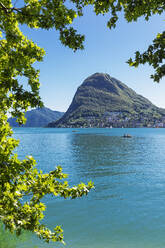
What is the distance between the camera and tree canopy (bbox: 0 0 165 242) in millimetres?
5051

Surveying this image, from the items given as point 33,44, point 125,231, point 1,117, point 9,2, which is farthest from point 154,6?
point 125,231

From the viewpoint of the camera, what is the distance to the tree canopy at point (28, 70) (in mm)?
5051

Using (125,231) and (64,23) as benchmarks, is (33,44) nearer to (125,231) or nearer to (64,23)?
(64,23)

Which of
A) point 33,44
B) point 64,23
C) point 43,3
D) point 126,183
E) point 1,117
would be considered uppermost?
point 43,3

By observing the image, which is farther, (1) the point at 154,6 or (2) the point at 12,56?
(1) the point at 154,6

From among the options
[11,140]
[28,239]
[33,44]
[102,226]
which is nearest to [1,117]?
[11,140]

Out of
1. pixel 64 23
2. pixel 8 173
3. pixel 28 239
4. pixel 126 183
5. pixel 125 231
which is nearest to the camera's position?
pixel 8 173

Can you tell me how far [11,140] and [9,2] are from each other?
460 cm

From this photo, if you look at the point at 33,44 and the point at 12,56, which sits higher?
the point at 33,44

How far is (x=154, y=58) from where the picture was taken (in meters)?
6.01

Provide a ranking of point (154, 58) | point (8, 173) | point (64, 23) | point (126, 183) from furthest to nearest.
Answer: point (126, 183), point (154, 58), point (64, 23), point (8, 173)

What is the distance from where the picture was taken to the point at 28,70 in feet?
18.3

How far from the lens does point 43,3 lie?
17.9 feet

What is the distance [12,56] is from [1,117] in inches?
84.9
